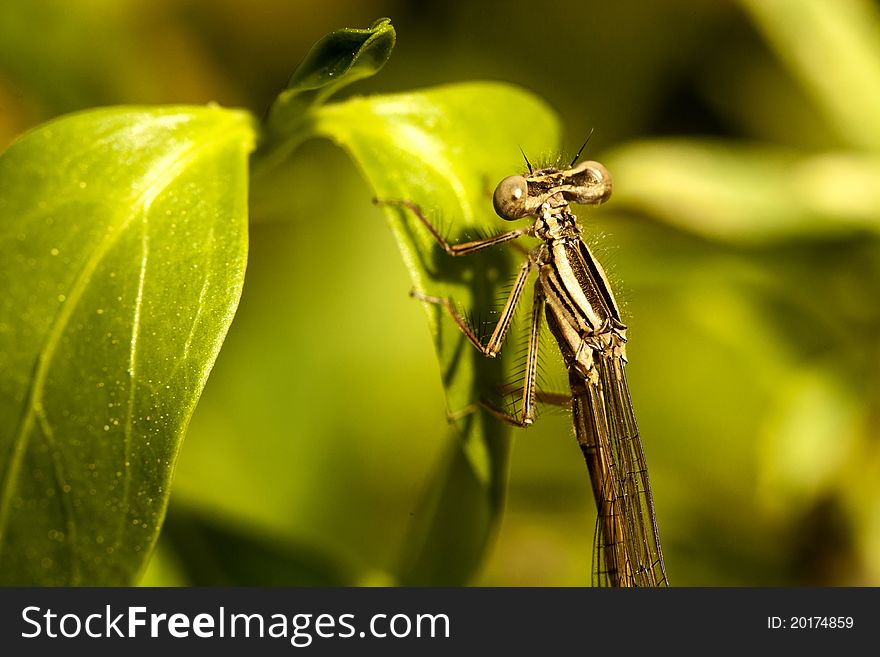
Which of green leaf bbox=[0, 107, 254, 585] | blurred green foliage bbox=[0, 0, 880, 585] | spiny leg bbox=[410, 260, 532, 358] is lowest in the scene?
green leaf bbox=[0, 107, 254, 585]

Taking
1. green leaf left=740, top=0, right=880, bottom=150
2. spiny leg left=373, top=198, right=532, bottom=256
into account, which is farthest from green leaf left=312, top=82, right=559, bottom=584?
green leaf left=740, top=0, right=880, bottom=150

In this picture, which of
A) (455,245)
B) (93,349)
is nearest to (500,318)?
(455,245)

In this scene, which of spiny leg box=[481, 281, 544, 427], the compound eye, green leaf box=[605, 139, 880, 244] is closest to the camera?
the compound eye

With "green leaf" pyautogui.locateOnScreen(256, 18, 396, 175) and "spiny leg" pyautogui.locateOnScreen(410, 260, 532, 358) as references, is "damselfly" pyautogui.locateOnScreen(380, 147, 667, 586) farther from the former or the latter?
"green leaf" pyautogui.locateOnScreen(256, 18, 396, 175)

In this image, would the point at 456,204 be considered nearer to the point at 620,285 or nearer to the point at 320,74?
the point at 320,74

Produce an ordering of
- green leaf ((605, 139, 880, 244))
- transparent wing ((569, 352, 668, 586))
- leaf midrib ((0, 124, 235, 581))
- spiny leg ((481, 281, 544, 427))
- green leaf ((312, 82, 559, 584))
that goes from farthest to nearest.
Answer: green leaf ((605, 139, 880, 244)) < transparent wing ((569, 352, 668, 586)) < spiny leg ((481, 281, 544, 427)) < green leaf ((312, 82, 559, 584)) < leaf midrib ((0, 124, 235, 581))

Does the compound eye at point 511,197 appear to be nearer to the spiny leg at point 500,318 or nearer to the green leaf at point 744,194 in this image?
the spiny leg at point 500,318

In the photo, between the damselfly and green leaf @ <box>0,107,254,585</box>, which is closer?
green leaf @ <box>0,107,254,585</box>
